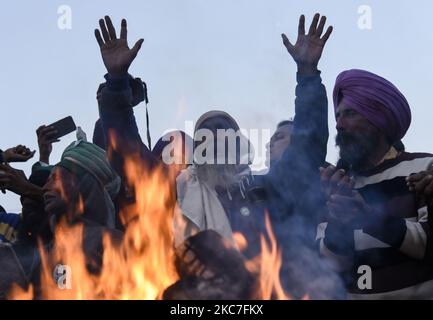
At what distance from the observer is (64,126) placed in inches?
272

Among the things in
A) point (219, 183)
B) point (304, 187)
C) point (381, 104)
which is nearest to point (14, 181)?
point (219, 183)

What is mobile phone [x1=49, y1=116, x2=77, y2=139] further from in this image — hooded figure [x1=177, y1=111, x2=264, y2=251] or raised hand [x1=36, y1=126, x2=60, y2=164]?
hooded figure [x1=177, y1=111, x2=264, y2=251]

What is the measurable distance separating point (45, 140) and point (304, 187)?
9.95ft

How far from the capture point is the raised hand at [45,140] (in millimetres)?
7055

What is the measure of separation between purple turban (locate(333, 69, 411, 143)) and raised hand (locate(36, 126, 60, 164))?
10.2 ft

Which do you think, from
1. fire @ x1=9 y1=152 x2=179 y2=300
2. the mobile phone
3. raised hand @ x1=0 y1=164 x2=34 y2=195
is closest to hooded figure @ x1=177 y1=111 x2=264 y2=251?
fire @ x1=9 y1=152 x2=179 y2=300

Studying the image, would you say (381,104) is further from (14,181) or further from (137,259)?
(14,181)

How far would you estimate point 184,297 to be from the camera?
3.75m

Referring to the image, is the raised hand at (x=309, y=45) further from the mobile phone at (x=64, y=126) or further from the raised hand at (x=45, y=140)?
the raised hand at (x=45, y=140)

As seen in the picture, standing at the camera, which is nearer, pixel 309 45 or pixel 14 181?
pixel 309 45

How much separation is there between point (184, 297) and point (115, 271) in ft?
3.24

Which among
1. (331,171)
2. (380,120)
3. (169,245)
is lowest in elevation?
(169,245)
